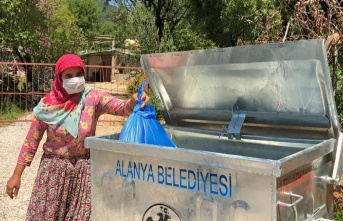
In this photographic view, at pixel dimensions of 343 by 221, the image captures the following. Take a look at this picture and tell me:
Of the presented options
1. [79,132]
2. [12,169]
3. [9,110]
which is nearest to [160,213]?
A: [79,132]

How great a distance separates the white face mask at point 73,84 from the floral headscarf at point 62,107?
56 millimetres

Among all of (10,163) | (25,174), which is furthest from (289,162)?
(10,163)

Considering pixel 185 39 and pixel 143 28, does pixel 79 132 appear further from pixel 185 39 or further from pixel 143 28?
pixel 185 39

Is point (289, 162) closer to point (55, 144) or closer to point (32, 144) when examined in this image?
point (55, 144)

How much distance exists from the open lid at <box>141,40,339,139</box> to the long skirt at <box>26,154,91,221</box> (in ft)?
2.39

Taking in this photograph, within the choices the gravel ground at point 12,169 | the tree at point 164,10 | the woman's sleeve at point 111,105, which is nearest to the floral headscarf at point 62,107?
the woman's sleeve at point 111,105

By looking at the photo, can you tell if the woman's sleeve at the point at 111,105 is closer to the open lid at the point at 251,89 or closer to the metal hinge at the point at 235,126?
the open lid at the point at 251,89

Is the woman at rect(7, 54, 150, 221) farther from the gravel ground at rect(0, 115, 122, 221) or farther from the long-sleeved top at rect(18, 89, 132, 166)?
the gravel ground at rect(0, 115, 122, 221)

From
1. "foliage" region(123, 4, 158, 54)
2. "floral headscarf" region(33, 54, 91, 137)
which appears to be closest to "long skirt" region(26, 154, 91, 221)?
"floral headscarf" region(33, 54, 91, 137)

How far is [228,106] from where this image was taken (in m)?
2.59

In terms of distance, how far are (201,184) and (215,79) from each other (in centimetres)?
94

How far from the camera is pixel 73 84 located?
8.86 feet

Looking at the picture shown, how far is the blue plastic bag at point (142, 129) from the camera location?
7.75 ft

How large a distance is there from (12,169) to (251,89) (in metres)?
5.13
